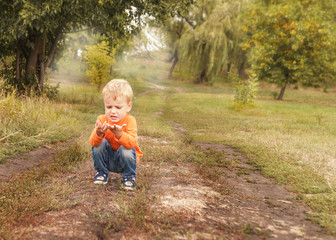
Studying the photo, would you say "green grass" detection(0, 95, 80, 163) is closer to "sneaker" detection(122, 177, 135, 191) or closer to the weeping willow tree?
"sneaker" detection(122, 177, 135, 191)

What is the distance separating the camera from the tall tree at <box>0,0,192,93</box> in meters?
9.14

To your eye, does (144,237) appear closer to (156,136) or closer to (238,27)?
(156,136)

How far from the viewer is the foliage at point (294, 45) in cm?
2214

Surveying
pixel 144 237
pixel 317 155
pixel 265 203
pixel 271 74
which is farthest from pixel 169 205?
pixel 271 74

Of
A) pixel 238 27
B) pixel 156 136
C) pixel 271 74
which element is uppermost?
pixel 238 27

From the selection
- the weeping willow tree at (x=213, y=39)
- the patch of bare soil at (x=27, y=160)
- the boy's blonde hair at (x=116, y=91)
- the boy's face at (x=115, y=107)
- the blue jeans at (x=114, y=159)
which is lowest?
the patch of bare soil at (x=27, y=160)

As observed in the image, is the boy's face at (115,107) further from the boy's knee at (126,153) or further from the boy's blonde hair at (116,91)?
the boy's knee at (126,153)

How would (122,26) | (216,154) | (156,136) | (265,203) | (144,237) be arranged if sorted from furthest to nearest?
1. (122,26)
2. (156,136)
3. (216,154)
4. (265,203)
5. (144,237)

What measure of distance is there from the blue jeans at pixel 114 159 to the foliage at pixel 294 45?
20.7 m

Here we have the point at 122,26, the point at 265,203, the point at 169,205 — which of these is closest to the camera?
the point at 169,205

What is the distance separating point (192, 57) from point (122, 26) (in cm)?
2011

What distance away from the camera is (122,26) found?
11.8 meters

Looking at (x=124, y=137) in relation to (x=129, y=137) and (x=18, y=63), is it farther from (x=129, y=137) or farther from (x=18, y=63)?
(x=18, y=63)

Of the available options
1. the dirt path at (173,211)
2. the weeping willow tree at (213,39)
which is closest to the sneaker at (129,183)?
the dirt path at (173,211)
